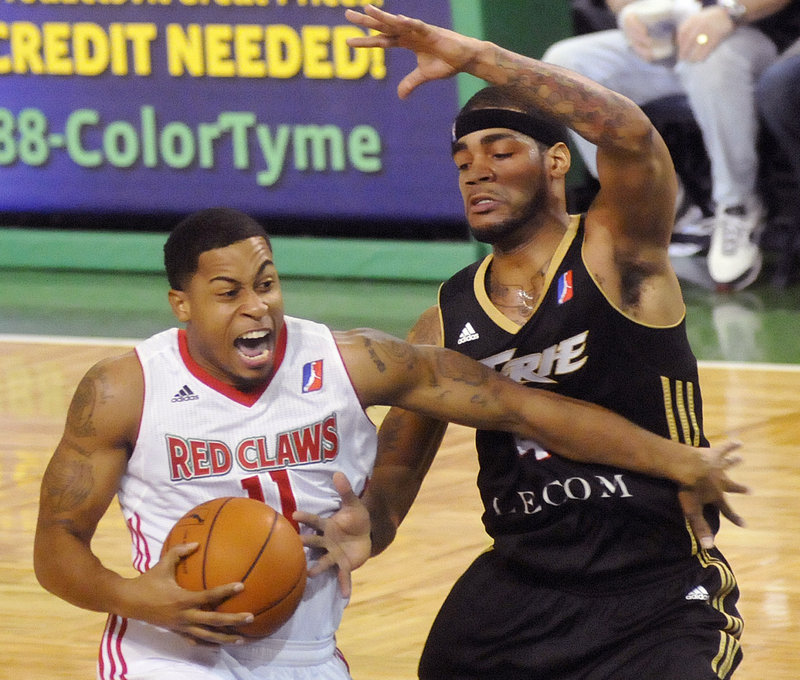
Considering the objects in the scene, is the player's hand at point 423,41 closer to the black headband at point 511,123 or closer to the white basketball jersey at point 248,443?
the black headband at point 511,123

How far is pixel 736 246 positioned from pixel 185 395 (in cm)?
623

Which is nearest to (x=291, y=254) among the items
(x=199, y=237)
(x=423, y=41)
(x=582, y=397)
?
(x=582, y=397)

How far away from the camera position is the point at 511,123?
393cm

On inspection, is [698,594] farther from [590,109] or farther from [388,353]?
[590,109]

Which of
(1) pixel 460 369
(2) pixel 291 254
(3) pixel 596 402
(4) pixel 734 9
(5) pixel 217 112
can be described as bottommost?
(2) pixel 291 254

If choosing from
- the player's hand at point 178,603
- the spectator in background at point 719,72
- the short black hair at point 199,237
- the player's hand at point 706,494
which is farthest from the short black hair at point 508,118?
the spectator in background at point 719,72

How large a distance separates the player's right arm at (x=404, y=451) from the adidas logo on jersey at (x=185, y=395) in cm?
63

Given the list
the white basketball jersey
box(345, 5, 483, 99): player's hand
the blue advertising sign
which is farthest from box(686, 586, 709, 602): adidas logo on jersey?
the blue advertising sign

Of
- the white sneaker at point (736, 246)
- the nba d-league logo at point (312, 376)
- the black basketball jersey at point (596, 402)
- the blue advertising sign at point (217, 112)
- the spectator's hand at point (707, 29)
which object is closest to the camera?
the nba d-league logo at point (312, 376)

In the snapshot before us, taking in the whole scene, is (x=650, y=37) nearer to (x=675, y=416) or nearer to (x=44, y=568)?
(x=675, y=416)

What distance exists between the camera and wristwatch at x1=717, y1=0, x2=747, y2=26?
886 centimetres

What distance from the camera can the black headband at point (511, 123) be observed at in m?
3.93

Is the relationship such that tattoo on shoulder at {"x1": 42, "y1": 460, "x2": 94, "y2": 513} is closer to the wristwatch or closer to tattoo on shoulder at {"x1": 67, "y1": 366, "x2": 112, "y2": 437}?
tattoo on shoulder at {"x1": 67, "y1": 366, "x2": 112, "y2": 437}

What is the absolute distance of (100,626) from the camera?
16.7 feet
